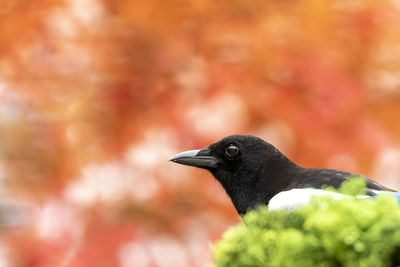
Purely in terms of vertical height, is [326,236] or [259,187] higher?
[259,187]

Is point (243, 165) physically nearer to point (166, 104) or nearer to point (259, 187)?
point (259, 187)

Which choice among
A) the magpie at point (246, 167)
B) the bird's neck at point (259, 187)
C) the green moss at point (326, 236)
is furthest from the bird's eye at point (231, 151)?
the green moss at point (326, 236)

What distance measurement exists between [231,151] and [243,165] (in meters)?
0.10

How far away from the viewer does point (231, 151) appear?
327 cm

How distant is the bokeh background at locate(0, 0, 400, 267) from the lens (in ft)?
11.9

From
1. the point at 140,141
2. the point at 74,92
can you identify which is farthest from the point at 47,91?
the point at 140,141

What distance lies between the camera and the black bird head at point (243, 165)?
3.16 metres

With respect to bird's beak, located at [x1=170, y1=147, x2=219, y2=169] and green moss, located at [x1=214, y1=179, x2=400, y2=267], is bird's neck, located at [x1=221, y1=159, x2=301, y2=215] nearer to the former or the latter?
bird's beak, located at [x1=170, y1=147, x2=219, y2=169]

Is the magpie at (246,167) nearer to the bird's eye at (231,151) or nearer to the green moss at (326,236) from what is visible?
the bird's eye at (231,151)

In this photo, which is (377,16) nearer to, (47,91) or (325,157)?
(325,157)

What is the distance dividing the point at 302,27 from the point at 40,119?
1.80 meters

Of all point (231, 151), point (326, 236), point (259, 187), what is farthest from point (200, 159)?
point (326, 236)

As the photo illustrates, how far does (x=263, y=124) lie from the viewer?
3.72m

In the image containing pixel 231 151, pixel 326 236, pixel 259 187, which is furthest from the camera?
pixel 231 151
